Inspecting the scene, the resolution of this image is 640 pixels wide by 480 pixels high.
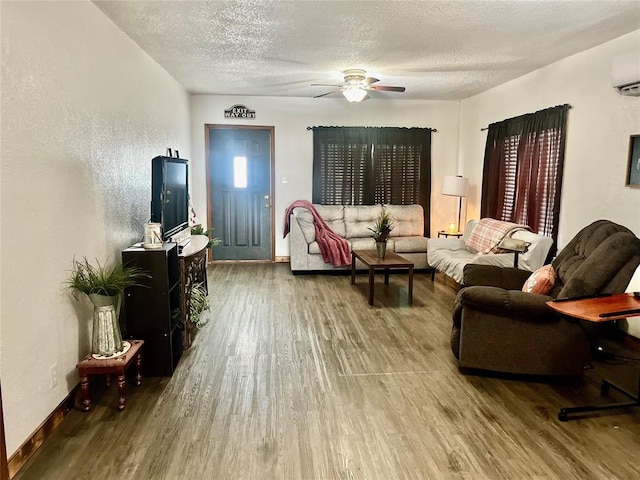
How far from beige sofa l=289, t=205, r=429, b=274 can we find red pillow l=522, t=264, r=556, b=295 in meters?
2.86

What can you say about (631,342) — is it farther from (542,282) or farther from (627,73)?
(627,73)

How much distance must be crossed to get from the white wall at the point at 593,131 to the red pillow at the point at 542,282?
75 centimetres

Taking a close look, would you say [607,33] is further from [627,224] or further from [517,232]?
[517,232]

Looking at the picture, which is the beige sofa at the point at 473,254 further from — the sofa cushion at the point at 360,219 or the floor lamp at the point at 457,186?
the sofa cushion at the point at 360,219

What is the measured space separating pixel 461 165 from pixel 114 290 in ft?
19.1

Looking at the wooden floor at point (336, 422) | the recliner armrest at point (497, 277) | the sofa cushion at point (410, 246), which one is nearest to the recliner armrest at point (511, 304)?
the wooden floor at point (336, 422)

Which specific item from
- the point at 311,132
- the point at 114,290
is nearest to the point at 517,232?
the point at 311,132

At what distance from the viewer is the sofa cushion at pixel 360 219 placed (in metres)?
6.55

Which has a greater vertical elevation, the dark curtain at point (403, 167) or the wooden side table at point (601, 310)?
the dark curtain at point (403, 167)

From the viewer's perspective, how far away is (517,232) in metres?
4.78

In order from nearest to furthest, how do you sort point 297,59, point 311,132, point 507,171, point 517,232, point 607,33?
point 607,33 < point 297,59 < point 517,232 < point 507,171 < point 311,132

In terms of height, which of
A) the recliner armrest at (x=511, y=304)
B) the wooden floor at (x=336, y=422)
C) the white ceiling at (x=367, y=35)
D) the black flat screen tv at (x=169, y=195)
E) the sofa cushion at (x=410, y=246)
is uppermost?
the white ceiling at (x=367, y=35)

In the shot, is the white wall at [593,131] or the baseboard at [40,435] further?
the white wall at [593,131]

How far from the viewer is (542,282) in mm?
3273
